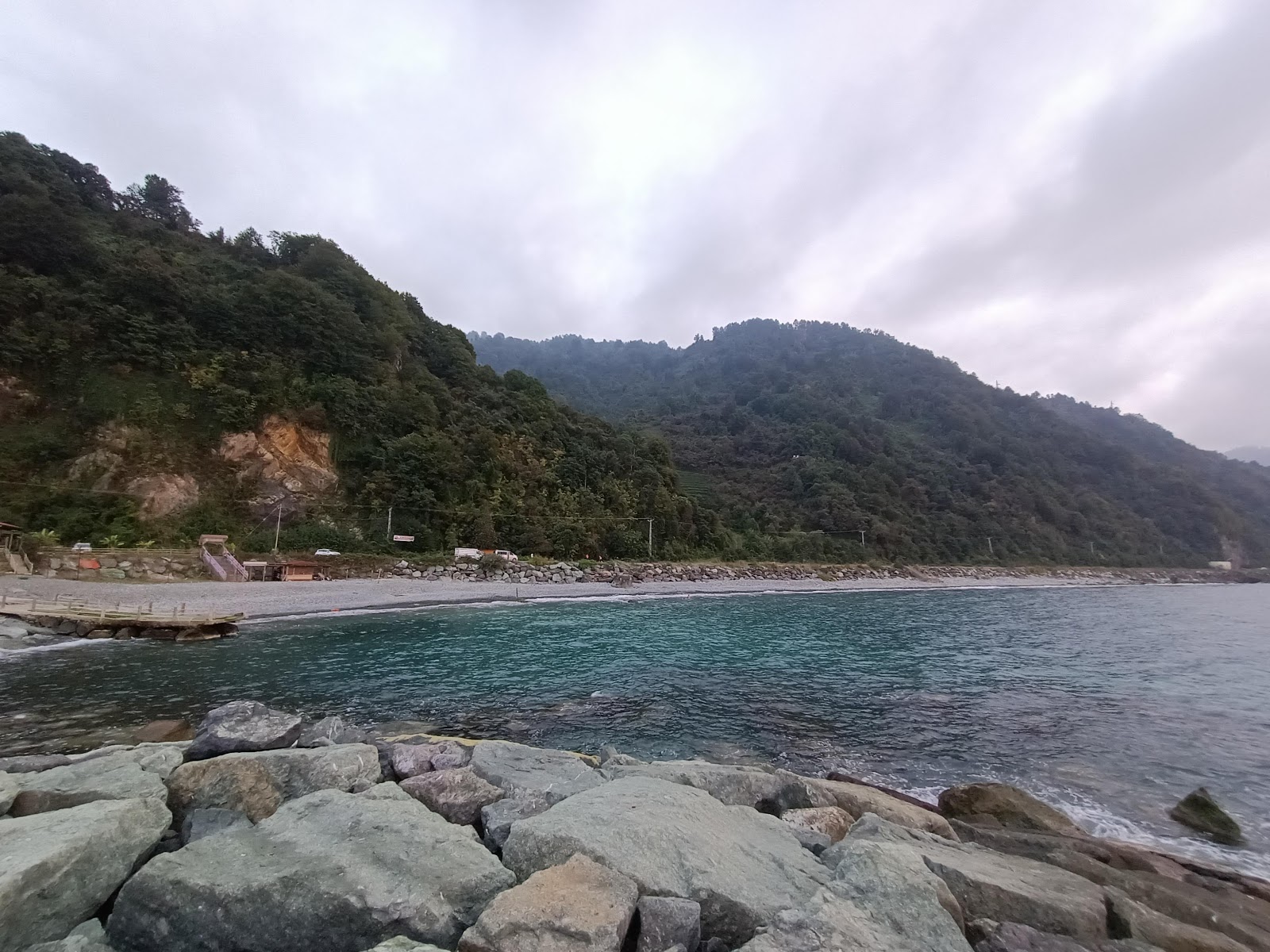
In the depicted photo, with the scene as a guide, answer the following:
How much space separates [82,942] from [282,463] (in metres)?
38.7

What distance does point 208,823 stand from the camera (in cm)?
434

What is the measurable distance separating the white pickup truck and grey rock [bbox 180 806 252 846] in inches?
1341

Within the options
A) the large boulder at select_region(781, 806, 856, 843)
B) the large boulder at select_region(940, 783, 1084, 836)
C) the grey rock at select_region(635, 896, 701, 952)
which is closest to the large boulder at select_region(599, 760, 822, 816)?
the large boulder at select_region(781, 806, 856, 843)

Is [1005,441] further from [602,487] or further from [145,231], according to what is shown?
[145,231]


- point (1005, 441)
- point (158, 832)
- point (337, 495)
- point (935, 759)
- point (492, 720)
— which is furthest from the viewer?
point (1005, 441)

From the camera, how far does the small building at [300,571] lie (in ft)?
101

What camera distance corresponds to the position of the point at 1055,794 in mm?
8031

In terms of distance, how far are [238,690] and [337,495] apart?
28.4 metres

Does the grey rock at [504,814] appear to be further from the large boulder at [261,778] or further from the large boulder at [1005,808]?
the large boulder at [1005,808]

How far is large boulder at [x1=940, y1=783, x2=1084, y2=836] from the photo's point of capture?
655 cm

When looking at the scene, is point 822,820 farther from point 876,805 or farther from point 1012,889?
point 1012,889

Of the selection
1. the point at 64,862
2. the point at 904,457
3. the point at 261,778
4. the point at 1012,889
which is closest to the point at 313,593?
the point at 261,778

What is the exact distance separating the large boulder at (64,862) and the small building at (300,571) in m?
30.8

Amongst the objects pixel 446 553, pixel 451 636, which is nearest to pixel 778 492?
pixel 446 553
